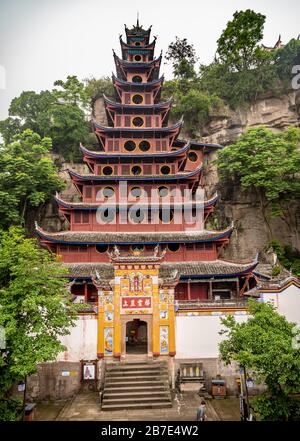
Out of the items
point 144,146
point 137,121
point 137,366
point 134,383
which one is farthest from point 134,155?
point 134,383

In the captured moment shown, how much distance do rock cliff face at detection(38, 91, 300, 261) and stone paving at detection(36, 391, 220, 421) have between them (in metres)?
19.1

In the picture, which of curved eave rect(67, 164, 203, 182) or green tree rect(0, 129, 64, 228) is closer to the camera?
curved eave rect(67, 164, 203, 182)

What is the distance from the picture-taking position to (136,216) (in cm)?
2580

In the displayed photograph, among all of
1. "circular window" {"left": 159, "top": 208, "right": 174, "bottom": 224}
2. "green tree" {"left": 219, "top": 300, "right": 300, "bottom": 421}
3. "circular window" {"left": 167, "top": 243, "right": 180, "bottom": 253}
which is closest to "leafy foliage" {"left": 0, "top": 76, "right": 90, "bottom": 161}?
"circular window" {"left": 159, "top": 208, "right": 174, "bottom": 224}

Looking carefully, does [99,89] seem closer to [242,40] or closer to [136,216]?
[242,40]

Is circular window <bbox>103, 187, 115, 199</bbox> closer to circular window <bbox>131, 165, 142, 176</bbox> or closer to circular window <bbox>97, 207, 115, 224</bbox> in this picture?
circular window <bbox>97, 207, 115, 224</bbox>

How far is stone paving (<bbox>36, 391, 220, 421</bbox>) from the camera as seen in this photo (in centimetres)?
1273

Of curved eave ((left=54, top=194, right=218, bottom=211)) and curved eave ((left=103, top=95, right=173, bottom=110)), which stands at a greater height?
curved eave ((left=103, top=95, right=173, bottom=110))

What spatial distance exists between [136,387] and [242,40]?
37517 millimetres

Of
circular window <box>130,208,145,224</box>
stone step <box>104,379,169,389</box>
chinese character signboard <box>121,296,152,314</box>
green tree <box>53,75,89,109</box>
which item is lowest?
stone step <box>104,379,169,389</box>

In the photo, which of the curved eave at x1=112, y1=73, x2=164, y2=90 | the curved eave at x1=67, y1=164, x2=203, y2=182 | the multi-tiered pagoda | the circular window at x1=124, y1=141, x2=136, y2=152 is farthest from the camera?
the curved eave at x1=112, y1=73, x2=164, y2=90

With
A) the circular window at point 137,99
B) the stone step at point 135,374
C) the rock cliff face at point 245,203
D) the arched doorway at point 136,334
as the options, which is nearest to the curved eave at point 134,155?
the circular window at point 137,99
